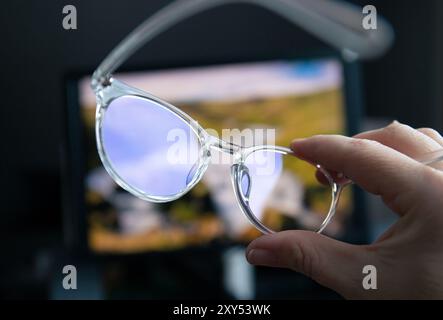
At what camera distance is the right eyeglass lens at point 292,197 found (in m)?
0.67

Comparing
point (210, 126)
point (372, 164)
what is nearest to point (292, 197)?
point (210, 126)

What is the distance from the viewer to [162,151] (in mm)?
807

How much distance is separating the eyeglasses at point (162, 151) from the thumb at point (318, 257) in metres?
0.07

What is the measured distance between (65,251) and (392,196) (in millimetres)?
755

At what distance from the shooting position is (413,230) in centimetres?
40

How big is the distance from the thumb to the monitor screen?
455mm

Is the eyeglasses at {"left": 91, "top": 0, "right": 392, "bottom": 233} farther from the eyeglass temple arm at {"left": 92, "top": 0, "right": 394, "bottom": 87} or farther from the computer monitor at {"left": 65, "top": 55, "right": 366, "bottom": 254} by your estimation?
the eyeglass temple arm at {"left": 92, "top": 0, "right": 394, "bottom": 87}

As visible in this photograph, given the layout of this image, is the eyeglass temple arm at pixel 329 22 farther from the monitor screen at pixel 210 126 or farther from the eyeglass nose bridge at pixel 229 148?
the eyeglass nose bridge at pixel 229 148
